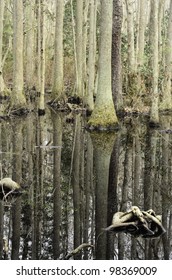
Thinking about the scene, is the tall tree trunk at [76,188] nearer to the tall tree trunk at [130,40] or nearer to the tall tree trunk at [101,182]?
the tall tree trunk at [101,182]

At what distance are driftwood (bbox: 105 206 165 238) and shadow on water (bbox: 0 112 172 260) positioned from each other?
11 centimetres

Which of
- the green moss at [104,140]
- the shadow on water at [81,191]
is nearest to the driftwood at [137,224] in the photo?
the shadow on water at [81,191]

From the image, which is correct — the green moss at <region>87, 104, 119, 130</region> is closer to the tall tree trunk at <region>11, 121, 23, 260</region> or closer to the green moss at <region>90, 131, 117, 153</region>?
the green moss at <region>90, 131, 117, 153</region>

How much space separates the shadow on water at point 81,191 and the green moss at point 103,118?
0.45m

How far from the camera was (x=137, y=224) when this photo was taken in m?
6.45

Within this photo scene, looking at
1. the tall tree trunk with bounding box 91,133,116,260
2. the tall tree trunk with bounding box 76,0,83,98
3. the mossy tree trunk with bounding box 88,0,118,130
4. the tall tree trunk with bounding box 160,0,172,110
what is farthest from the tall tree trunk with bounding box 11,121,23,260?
the tall tree trunk with bounding box 76,0,83,98

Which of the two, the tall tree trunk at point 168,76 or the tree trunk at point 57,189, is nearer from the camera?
the tree trunk at point 57,189

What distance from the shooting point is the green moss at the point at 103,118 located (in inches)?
595

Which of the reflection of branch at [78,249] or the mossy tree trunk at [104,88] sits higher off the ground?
the mossy tree trunk at [104,88]

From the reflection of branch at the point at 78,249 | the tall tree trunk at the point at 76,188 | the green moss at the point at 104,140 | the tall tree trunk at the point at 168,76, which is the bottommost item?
the reflection of branch at the point at 78,249

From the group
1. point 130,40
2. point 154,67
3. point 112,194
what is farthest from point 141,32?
point 112,194

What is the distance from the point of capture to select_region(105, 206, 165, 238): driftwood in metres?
6.31
